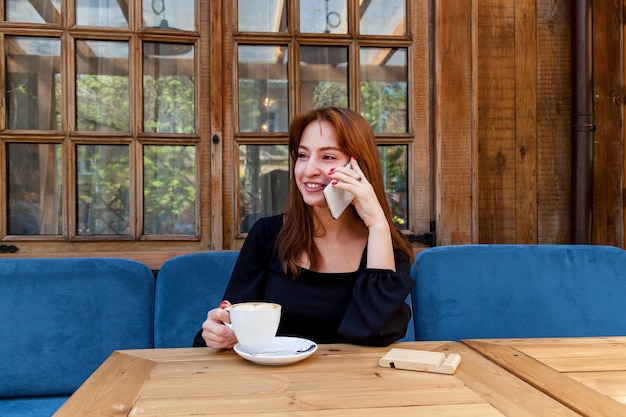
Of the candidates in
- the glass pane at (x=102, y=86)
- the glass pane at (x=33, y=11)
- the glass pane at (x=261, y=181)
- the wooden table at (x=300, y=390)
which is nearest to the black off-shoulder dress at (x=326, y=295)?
the wooden table at (x=300, y=390)

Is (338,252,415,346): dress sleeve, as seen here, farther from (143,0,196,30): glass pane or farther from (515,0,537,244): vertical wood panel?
(143,0,196,30): glass pane

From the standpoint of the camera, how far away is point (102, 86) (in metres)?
2.08

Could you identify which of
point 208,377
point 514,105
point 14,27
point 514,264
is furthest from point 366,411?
point 14,27

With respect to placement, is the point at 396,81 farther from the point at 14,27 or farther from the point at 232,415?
the point at 232,415

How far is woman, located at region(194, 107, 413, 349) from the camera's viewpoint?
1.31 m

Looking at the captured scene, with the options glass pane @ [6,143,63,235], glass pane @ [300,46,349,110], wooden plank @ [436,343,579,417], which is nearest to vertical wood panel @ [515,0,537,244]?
glass pane @ [300,46,349,110]

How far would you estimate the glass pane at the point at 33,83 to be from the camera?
79.8 inches

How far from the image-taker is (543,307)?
1851 mm

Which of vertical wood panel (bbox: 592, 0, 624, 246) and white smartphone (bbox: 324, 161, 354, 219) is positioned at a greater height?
vertical wood panel (bbox: 592, 0, 624, 246)

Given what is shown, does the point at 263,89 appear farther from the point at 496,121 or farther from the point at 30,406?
the point at 30,406

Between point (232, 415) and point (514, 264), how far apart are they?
1.45 m

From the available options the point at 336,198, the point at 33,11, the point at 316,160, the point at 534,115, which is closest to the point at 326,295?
the point at 336,198

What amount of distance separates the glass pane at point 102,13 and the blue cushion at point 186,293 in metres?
1.04

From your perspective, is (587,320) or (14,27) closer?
(587,320)
